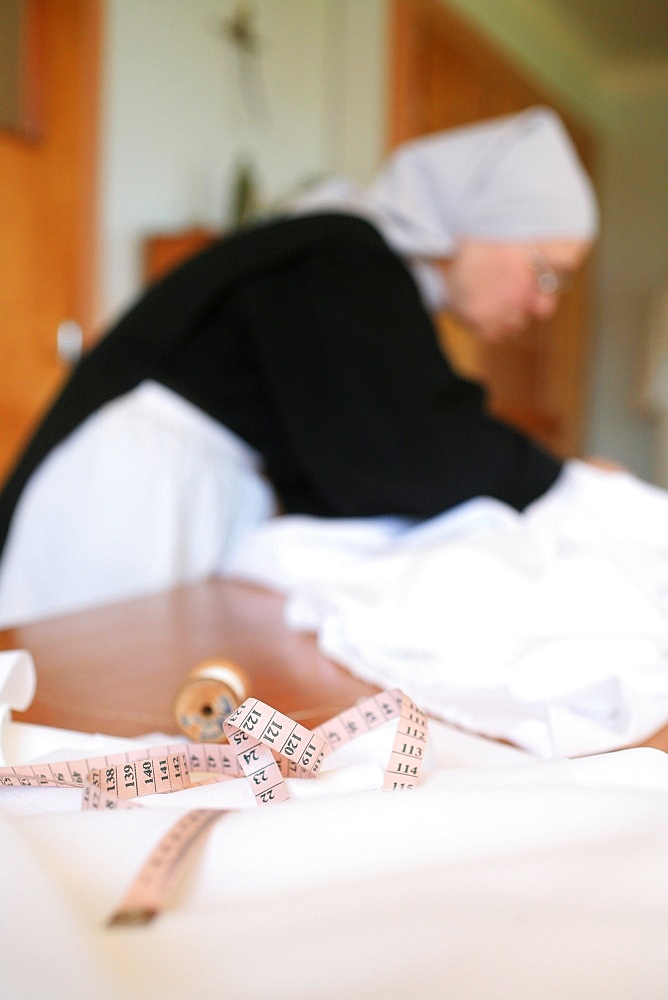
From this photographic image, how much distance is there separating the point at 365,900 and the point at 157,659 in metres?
0.43

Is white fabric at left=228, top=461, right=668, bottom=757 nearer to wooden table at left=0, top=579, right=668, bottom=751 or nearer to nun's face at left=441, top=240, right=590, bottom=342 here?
wooden table at left=0, top=579, right=668, bottom=751

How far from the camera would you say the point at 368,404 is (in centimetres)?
104

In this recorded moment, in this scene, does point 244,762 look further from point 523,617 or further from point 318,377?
point 318,377

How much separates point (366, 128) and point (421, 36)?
0.46m

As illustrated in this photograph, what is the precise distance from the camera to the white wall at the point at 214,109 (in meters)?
2.45

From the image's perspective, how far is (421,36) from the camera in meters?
3.32

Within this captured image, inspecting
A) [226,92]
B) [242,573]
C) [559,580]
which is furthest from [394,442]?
[226,92]

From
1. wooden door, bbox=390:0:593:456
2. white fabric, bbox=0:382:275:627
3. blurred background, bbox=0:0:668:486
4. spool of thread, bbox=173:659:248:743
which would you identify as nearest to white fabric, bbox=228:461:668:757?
spool of thread, bbox=173:659:248:743

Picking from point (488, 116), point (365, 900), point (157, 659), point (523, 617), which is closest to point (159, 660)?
point (157, 659)

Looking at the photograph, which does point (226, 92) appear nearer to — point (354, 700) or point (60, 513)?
point (60, 513)

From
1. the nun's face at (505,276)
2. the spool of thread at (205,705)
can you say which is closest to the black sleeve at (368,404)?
the nun's face at (505,276)

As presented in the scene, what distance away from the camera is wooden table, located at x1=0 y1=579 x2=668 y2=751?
1.84 ft

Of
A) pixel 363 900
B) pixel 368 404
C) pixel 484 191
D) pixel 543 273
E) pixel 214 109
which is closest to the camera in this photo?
pixel 363 900

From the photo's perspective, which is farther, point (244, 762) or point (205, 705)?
point (205, 705)
